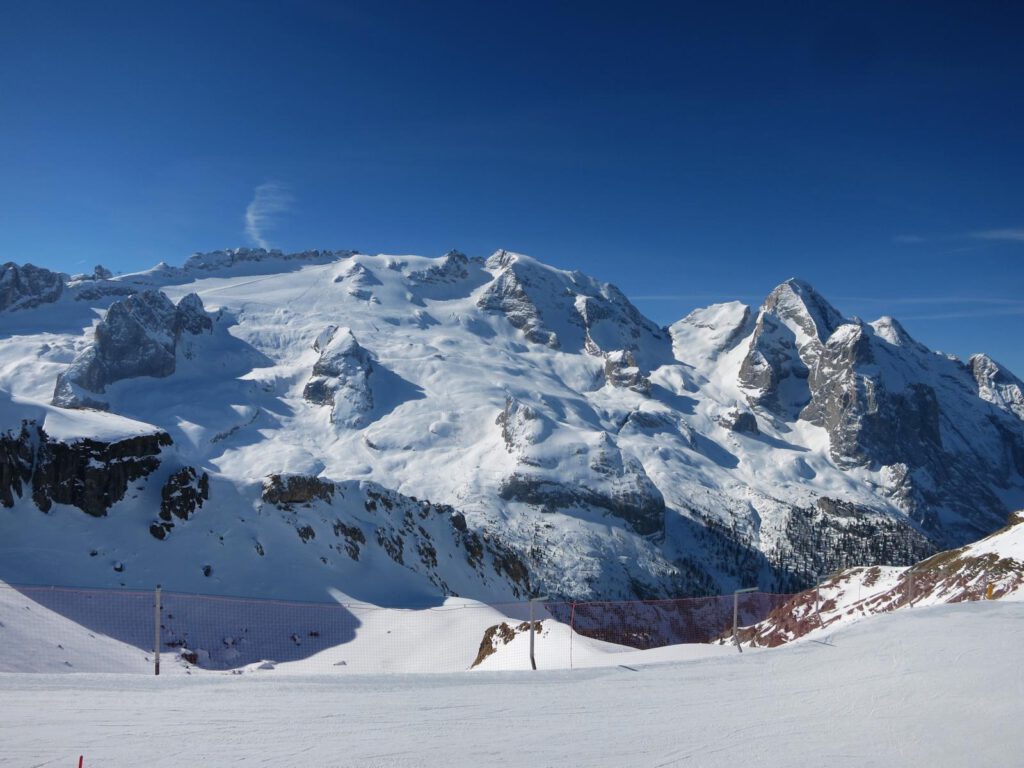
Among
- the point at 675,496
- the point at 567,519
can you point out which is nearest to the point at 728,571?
the point at 675,496

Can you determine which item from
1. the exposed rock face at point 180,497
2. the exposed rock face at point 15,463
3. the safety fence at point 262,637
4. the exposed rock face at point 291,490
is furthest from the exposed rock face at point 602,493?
the exposed rock face at point 15,463

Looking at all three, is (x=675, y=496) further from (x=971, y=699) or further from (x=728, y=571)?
(x=971, y=699)

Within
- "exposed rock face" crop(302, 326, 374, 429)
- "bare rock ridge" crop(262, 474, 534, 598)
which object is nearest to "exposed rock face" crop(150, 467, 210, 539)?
"bare rock ridge" crop(262, 474, 534, 598)

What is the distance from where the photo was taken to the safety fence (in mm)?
26750

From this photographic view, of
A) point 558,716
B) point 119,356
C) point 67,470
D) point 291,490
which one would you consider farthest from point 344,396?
point 558,716

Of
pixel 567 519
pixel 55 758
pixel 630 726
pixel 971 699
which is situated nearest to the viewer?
pixel 55 758

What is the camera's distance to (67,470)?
43.5 meters

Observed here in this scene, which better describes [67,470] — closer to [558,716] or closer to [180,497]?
[180,497]

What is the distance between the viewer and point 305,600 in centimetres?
4691

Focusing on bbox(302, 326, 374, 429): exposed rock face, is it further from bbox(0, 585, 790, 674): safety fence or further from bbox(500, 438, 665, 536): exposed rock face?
bbox(0, 585, 790, 674): safety fence

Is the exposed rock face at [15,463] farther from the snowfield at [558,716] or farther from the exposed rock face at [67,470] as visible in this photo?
the snowfield at [558,716]

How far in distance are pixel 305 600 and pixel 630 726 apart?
39.0 meters

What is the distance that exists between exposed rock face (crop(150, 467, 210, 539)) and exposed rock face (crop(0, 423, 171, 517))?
72.6 inches

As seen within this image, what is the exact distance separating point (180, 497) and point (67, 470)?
6.69m
